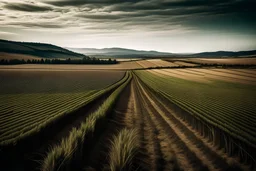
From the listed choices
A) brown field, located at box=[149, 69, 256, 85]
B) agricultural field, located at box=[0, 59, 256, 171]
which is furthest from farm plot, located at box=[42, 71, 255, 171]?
brown field, located at box=[149, 69, 256, 85]

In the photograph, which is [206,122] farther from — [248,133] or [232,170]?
[232,170]

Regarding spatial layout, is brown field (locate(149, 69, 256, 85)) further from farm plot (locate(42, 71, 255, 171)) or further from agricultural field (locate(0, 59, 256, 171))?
farm plot (locate(42, 71, 255, 171))

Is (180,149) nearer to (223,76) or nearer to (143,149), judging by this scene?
(143,149)

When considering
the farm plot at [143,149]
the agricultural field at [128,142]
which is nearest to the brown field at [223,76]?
the agricultural field at [128,142]

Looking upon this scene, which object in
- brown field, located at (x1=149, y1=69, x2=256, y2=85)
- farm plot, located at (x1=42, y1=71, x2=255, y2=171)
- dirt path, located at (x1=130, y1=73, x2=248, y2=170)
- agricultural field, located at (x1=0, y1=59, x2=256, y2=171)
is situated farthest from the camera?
brown field, located at (x1=149, y1=69, x2=256, y2=85)

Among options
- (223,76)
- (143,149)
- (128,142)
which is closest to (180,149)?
(143,149)

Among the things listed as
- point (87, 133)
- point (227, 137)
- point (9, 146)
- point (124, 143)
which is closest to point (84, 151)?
point (87, 133)

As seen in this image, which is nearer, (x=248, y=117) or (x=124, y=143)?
(x=124, y=143)

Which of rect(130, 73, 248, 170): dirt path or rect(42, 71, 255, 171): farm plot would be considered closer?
rect(42, 71, 255, 171): farm plot

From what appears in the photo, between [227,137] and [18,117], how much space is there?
40.0 feet

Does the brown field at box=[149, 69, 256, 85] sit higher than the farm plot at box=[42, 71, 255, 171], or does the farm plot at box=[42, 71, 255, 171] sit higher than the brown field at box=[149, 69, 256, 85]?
the farm plot at box=[42, 71, 255, 171]

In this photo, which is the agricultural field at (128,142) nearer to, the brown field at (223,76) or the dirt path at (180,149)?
the dirt path at (180,149)

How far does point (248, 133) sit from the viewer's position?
10430 mm

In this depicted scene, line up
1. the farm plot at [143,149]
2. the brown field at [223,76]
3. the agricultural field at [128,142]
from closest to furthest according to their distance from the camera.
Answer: the farm plot at [143,149] → the agricultural field at [128,142] → the brown field at [223,76]
